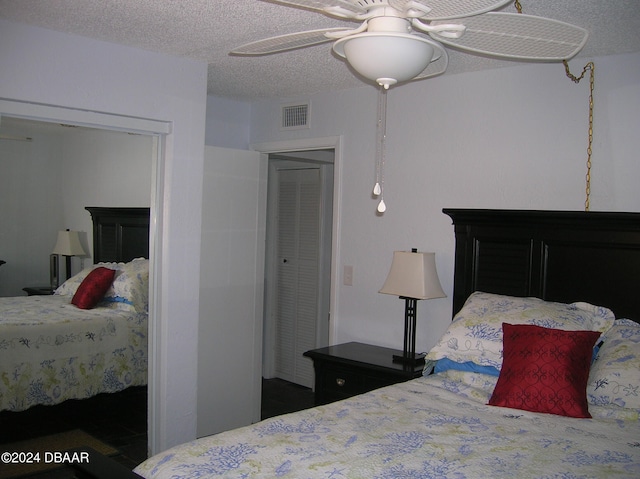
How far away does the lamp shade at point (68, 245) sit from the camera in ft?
10.5

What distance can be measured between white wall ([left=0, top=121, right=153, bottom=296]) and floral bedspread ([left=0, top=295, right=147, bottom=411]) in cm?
15

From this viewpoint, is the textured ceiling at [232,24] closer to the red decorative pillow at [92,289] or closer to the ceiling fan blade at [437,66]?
the ceiling fan blade at [437,66]

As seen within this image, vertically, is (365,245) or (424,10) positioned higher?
(424,10)

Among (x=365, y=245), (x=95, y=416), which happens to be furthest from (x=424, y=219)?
(x=95, y=416)

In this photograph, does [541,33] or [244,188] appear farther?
[244,188]

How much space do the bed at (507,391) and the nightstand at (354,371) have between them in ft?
0.70

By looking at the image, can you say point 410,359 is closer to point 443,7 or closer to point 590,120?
point 590,120

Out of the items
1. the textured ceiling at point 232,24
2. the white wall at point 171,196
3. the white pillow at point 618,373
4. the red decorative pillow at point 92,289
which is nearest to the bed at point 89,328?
the red decorative pillow at point 92,289

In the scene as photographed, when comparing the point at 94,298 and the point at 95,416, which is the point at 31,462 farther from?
the point at 94,298

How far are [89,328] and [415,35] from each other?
8.16 ft

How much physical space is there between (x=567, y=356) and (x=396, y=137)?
179 cm

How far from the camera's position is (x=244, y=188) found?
4285mm

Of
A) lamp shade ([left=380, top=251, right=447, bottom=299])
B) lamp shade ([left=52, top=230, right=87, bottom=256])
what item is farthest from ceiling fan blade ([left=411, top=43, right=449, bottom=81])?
lamp shade ([left=52, top=230, right=87, bottom=256])

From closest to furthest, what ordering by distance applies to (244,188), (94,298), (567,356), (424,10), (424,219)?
(424,10), (567,356), (94,298), (424,219), (244,188)
